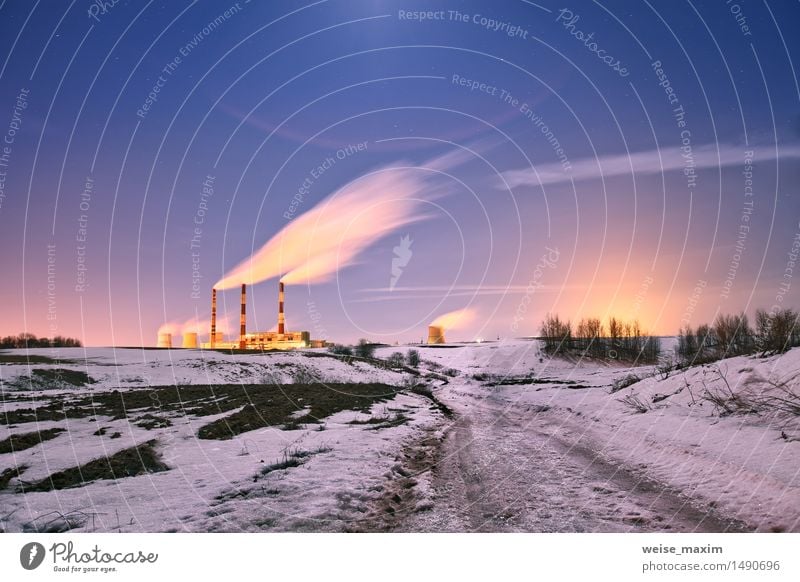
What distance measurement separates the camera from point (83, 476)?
1010 cm

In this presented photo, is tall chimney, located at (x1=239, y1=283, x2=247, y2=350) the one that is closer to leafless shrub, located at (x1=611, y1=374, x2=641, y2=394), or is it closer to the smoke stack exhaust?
the smoke stack exhaust

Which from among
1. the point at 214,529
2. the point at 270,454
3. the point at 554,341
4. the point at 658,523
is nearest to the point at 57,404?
the point at 270,454

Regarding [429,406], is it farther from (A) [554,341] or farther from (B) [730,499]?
(A) [554,341]

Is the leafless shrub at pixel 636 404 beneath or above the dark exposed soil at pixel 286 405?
above

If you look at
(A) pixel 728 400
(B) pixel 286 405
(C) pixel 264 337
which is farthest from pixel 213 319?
(A) pixel 728 400

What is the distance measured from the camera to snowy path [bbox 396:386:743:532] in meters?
7.48

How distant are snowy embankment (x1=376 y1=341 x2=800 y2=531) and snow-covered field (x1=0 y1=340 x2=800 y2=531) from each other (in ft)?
0.16

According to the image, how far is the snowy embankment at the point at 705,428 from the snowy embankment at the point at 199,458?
3918mm

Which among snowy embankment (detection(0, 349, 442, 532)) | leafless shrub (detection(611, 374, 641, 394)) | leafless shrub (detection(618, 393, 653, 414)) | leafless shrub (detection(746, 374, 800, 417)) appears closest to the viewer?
snowy embankment (detection(0, 349, 442, 532))

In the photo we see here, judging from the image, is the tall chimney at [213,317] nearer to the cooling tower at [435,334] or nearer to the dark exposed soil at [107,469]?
the cooling tower at [435,334]

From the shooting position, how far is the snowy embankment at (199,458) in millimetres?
8039

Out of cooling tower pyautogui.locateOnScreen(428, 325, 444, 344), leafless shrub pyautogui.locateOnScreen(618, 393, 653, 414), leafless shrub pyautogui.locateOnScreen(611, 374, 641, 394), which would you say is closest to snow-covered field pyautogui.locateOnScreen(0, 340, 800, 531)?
leafless shrub pyautogui.locateOnScreen(618, 393, 653, 414)

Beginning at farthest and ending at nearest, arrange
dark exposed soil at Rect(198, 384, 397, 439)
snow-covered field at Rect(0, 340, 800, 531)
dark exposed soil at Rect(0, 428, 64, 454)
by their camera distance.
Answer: dark exposed soil at Rect(198, 384, 397, 439), dark exposed soil at Rect(0, 428, 64, 454), snow-covered field at Rect(0, 340, 800, 531)

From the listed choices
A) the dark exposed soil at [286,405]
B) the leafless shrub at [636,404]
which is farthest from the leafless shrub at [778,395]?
the dark exposed soil at [286,405]
